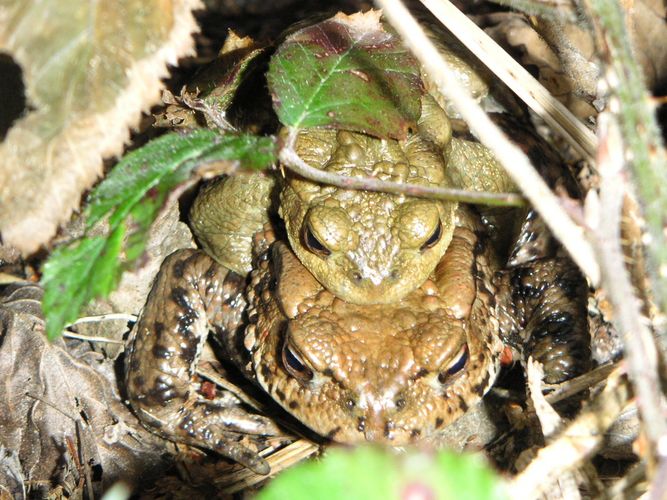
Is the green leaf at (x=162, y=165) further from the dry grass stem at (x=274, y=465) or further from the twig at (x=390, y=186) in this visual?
the dry grass stem at (x=274, y=465)

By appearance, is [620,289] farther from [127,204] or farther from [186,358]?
[186,358]

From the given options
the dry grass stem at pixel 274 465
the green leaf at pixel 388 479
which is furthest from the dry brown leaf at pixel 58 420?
the green leaf at pixel 388 479

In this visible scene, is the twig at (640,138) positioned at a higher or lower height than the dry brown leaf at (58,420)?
higher

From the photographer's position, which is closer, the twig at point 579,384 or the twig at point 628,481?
the twig at point 628,481

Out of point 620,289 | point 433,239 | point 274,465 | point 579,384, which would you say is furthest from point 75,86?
point 579,384

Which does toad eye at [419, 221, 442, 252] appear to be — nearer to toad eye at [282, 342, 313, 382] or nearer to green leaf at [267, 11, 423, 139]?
green leaf at [267, 11, 423, 139]

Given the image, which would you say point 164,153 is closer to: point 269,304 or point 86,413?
point 269,304
